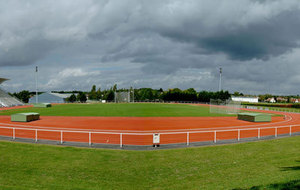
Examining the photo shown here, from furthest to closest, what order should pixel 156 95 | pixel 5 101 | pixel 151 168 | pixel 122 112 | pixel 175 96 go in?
1. pixel 156 95
2. pixel 175 96
3. pixel 5 101
4. pixel 122 112
5. pixel 151 168

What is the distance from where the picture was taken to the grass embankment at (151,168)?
8688 mm

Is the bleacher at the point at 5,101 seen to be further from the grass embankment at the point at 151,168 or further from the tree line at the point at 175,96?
the grass embankment at the point at 151,168

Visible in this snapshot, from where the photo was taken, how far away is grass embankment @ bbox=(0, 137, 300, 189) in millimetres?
8688

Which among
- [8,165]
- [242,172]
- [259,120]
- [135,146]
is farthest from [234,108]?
[8,165]

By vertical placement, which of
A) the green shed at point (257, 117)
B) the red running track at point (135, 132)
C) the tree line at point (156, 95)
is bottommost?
the red running track at point (135, 132)

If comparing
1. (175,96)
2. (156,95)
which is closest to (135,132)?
(175,96)

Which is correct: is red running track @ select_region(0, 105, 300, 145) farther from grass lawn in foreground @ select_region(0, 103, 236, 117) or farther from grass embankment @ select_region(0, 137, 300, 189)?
grass lawn in foreground @ select_region(0, 103, 236, 117)

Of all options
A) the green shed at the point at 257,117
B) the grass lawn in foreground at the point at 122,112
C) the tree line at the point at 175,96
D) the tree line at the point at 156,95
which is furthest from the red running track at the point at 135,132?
the tree line at the point at 156,95

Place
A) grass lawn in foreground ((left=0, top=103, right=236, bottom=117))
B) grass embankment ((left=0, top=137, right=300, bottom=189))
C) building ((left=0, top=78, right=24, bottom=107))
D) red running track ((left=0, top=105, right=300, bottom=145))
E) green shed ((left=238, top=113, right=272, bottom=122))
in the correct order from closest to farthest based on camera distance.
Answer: grass embankment ((left=0, top=137, right=300, bottom=189)) → red running track ((left=0, top=105, right=300, bottom=145)) → green shed ((left=238, top=113, right=272, bottom=122)) → grass lawn in foreground ((left=0, top=103, right=236, bottom=117)) → building ((left=0, top=78, right=24, bottom=107))

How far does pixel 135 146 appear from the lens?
634 inches

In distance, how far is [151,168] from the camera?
11.1 m

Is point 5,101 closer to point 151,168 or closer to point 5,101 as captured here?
point 5,101

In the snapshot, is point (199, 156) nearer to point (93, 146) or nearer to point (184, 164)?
point (184, 164)

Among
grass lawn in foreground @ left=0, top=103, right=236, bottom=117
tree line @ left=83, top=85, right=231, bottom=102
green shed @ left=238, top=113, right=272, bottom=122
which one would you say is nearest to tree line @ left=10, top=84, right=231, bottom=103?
tree line @ left=83, top=85, right=231, bottom=102
